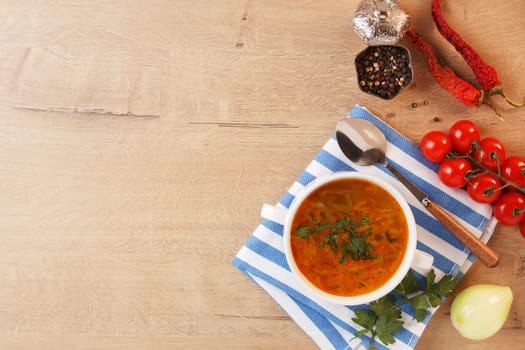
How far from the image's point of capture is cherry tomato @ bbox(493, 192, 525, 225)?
1297 mm

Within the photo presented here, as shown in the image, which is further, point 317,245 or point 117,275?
point 117,275

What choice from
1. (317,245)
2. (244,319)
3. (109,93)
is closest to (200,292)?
(244,319)

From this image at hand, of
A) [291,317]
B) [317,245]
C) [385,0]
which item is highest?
[385,0]

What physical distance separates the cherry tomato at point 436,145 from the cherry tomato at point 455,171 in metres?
0.02

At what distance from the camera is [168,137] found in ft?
4.70

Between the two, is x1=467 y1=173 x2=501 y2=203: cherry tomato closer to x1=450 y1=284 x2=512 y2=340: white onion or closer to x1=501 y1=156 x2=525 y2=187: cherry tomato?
x1=501 y1=156 x2=525 y2=187: cherry tomato

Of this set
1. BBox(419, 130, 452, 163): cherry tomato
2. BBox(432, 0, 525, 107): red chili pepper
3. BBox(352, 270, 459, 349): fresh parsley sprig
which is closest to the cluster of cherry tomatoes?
BBox(419, 130, 452, 163): cherry tomato

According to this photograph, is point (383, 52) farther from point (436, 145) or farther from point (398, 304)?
point (398, 304)

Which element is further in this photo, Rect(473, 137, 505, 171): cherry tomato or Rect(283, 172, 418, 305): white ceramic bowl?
Rect(473, 137, 505, 171): cherry tomato

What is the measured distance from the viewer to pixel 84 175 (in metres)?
1.44

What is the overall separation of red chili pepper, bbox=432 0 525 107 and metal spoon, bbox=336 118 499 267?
0.29 m

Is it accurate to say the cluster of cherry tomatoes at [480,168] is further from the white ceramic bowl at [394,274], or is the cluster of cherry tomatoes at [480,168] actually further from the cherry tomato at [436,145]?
the white ceramic bowl at [394,274]

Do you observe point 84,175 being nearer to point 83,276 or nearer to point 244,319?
point 83,276

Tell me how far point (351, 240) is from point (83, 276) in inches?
28.4
